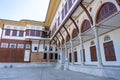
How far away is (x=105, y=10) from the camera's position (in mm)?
7695

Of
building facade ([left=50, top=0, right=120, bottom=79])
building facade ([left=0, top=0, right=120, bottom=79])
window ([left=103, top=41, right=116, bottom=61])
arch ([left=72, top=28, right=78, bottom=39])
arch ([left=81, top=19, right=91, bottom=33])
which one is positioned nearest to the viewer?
building facade ([left=50, top=0, right=120, bottom=79])

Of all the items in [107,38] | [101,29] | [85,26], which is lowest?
[107,38]

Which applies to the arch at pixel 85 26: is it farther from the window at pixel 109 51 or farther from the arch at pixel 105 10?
the window at pixel 109 51

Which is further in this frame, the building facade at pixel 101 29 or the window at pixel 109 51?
the window at pixel 109 51

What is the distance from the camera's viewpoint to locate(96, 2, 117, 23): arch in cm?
709

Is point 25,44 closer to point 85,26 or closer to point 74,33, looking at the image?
point 74,33

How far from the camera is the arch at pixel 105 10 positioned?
279 inches

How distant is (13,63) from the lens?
2103 cm

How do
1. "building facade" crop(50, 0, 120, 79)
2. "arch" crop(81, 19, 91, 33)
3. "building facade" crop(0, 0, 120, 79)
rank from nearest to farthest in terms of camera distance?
"building facade" crop(50, 0, 120, 79) → "building facade" crop(0, 0, 120, 79) → "arch" crop(81, 19, 91, 33)

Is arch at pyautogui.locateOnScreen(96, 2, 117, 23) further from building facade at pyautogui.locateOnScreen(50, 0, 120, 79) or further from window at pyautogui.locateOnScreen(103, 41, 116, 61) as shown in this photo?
window at pyautogui.locateOnScreen(103, 41, 116, 61)

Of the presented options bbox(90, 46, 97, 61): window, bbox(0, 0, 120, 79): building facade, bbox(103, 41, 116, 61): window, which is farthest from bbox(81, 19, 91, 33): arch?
bbox(90, 46, 97, 61): window

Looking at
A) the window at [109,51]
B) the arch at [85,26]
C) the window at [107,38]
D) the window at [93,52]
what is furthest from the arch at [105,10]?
the window at [93,52]

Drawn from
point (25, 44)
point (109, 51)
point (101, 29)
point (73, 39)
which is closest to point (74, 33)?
point (73, 39)

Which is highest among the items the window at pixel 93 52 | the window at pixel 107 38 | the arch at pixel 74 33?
the arch at pixel 74 33
